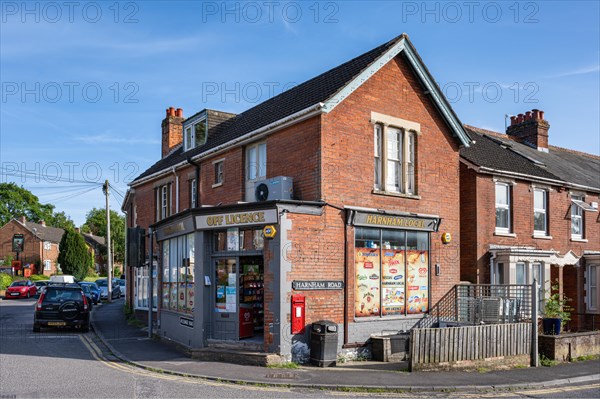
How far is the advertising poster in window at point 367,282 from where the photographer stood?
1547cm

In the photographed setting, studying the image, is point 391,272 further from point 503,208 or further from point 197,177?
point 197,177

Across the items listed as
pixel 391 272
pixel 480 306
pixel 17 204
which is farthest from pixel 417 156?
pixel 17 204

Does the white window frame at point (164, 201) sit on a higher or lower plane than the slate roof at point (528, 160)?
lower

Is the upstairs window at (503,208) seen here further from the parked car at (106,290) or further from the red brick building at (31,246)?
the red brick building at (31,246)

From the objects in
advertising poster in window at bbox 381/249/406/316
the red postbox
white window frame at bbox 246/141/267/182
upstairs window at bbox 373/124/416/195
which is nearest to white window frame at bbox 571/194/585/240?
upstairs window at bbox 373/124/416/195

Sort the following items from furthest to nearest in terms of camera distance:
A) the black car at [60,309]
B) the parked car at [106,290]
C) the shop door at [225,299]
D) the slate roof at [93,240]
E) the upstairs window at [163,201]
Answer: the slate roof at [93,240]
the parked car at [106,290]
the upstairs window at [163,201]
the black car at [60,309]
the shop door at [225,299]

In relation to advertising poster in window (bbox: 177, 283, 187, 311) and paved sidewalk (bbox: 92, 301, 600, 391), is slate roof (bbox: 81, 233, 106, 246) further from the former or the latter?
paved sidewalk (bbox: 92, 301, 600, 391)

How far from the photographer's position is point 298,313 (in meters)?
13.9

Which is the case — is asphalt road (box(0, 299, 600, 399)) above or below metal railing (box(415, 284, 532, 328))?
below

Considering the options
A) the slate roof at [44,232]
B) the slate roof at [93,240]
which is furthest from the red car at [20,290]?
the slate roof at [93,240]

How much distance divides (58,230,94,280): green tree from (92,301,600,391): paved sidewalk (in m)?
53.0

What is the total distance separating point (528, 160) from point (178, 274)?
15489 mm

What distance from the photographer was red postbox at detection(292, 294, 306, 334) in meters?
13.8

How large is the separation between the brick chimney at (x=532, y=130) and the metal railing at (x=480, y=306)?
12555mm
